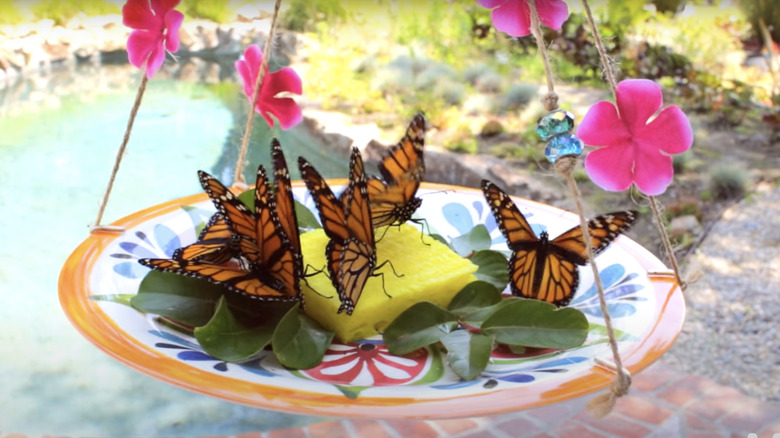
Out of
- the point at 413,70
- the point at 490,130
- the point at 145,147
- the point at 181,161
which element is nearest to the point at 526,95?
the point at 490,130

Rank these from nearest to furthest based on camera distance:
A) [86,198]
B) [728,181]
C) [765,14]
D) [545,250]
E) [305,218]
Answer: [545,250]
[305,218]
[728,181]
[86,198]
[765,14]

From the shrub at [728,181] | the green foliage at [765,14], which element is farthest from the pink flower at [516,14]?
the green foliage at [765,14]

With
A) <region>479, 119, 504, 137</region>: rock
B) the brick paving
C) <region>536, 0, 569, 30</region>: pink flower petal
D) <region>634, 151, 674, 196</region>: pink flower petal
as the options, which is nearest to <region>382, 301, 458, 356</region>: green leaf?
<region>634, 151, 674, 196</region>: pink flower petal

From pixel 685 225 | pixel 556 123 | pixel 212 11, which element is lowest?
pixel 685 225

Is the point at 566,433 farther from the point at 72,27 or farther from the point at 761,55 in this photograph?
the point at 72,27

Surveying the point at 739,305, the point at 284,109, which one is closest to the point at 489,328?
the point at 284,109

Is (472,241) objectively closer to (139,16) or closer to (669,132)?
(669,132)
